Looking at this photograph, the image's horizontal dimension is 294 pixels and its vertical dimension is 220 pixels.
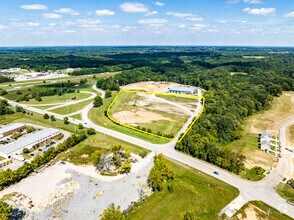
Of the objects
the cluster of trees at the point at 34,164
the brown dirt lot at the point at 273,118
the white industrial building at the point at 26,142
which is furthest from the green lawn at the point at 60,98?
the brown dirt lot at the point at 273,118

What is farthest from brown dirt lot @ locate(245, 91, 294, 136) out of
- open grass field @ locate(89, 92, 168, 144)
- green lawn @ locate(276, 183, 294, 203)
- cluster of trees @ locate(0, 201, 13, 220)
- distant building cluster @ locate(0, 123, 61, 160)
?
cluster of trees @ locate(0, 201, 13, 220)

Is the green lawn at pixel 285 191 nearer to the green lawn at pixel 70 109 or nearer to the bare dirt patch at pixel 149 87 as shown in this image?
the green lawn at pixel 70 109

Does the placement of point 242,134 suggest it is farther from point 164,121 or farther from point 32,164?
point 32,164

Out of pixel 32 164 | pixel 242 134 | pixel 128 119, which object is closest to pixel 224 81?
pixel 242 134

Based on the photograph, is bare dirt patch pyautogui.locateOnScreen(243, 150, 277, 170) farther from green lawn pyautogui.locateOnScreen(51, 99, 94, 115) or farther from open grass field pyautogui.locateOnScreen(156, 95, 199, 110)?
green lawn pyautogui.locateOnScreen(51, 99, 94, 115)

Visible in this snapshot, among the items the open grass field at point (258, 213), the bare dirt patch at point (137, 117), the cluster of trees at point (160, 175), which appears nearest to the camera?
the open grass field at point (258, 213)

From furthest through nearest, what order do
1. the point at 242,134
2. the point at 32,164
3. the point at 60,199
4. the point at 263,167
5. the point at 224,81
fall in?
1. the point at 224,81
2. the point at 242,134
3. the point at 263,167
4. the point at 32,164
5. the point at 60,199

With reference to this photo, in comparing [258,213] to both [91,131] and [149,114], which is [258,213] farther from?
[149,114]

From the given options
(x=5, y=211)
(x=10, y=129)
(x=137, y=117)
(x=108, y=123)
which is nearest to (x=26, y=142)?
(x=10, y=129)
